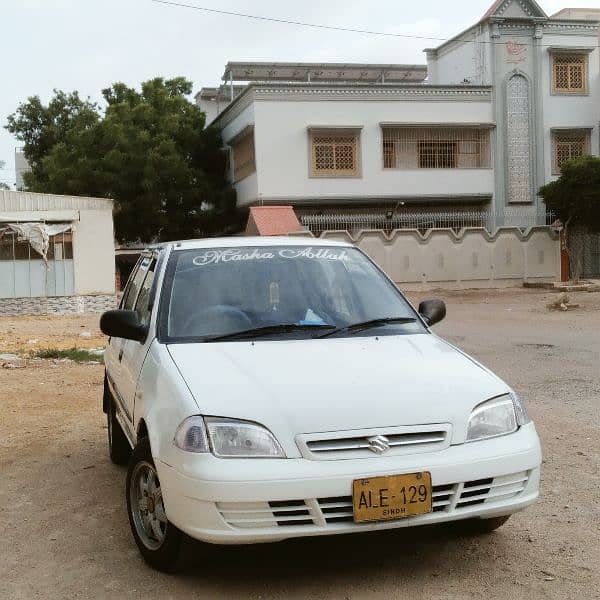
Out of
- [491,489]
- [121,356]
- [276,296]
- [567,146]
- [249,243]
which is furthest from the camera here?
[567,146]

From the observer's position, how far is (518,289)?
29.8 metres

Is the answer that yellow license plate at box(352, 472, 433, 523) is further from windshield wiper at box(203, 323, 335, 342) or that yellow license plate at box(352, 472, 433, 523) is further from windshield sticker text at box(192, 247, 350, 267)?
windshield sticker text at box(192, 247, 350, 267)

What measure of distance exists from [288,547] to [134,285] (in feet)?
8.22

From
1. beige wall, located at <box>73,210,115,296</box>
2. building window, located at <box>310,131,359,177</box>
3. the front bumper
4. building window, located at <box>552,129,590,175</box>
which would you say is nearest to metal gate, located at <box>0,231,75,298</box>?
beige wall, located at <box>73,210,115,296</box>

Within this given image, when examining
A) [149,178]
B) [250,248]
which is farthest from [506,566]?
[149,178]

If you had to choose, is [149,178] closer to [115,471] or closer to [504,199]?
[504,199]

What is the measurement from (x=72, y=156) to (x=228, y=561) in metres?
32.6

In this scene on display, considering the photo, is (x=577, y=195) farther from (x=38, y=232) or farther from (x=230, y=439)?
(x=230, y=439)

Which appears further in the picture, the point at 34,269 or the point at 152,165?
the point at 152,165

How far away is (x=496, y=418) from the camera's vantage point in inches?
151

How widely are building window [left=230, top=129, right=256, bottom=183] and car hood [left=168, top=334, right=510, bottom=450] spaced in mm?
28487

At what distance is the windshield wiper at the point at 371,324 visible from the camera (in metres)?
4.56

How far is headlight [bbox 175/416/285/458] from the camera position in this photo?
11.5 ft

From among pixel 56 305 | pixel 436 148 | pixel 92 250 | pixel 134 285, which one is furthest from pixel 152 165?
pixel 134 285
